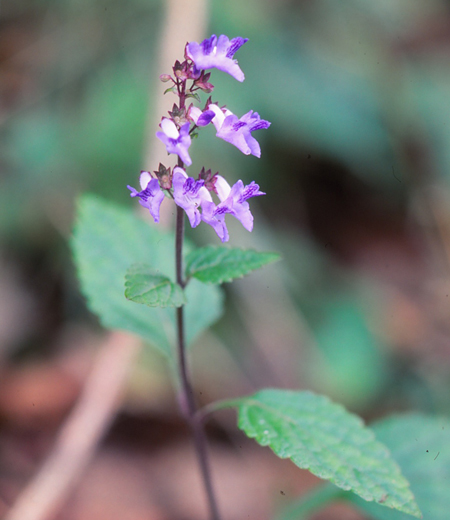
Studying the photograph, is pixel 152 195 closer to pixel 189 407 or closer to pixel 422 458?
pixel 189 407

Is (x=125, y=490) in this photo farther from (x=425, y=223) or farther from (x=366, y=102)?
(x=366, y=102)

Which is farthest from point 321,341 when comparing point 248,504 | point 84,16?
point 84,16

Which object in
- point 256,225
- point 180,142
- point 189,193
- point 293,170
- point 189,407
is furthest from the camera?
point 293,170

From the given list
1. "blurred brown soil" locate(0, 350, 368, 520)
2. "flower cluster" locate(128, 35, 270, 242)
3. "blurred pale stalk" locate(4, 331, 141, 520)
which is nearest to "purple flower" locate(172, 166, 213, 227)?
"flower cluster" locate(128, 35, 270, 242)

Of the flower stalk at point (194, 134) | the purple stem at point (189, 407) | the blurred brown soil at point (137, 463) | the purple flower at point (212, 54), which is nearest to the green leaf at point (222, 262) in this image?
the purple stem at point (189, 407)

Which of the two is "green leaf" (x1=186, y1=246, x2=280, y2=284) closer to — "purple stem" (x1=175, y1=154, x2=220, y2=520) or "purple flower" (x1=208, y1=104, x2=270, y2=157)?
"purple stem" (x1=175, y1=154, x2=220, y2=520)

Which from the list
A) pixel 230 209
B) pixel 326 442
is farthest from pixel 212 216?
pixel 326 442
